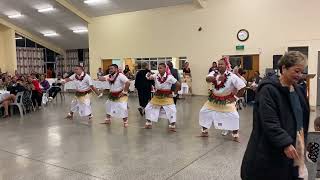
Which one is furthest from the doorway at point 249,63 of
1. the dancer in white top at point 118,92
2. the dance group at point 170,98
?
the dancer in white top at point 118,92

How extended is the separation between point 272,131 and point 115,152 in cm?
348

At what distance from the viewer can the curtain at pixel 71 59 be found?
69.7 ft

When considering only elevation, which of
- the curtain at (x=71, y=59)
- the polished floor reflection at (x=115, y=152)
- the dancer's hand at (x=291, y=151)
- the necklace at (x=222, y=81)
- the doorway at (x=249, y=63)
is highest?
the curtain at (x=71, y=59)

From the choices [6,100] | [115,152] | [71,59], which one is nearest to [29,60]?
[71,59]

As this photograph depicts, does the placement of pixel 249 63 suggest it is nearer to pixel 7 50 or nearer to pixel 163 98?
pixel 163 98

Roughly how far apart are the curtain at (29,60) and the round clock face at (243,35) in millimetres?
14327

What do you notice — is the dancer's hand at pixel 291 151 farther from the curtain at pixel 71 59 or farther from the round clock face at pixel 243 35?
the curtain at pixel 71 59

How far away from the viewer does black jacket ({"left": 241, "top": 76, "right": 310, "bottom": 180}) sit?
6.22 feet

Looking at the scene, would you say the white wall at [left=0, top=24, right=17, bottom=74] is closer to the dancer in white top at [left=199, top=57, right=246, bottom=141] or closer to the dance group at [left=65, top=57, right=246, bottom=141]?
the dance group at [left=65, top=57, right=246, bottom=141]

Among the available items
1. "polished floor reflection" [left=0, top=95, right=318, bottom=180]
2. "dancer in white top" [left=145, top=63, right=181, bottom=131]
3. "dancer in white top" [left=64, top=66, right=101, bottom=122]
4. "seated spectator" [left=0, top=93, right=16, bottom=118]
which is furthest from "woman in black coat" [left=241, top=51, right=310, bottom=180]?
"seated spectator" [left=0, top=93, right=16, bottom=118]

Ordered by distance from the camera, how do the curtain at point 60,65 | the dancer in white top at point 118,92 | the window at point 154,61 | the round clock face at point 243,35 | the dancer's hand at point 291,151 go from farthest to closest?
the curtain at point 60,65 → the window at point 154,61 → the round clock face at point 243,35 → the dancer in white top at point 118,92 → the dancer's hand at point 291,151

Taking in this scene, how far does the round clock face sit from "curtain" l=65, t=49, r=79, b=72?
12.5 meters

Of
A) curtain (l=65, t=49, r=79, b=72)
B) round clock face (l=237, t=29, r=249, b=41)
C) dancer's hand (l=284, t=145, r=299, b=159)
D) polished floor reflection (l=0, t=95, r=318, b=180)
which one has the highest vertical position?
round clock face (l=237, t=29, r=249, b=41)

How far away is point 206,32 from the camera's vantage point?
516 inches
